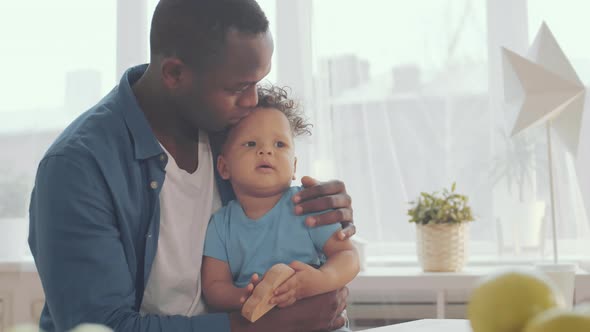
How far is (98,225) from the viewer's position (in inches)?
58.9

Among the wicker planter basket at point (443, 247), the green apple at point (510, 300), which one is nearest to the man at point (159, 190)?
the green apple at point (510, 300)

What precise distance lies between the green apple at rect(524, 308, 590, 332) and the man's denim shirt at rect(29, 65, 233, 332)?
0.97 meters

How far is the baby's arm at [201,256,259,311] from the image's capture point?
1.59 meters

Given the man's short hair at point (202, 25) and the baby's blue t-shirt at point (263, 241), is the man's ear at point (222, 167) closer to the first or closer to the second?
the baby's blue t-shirt at point (263, 241)

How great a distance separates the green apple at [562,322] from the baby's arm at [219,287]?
102 cm

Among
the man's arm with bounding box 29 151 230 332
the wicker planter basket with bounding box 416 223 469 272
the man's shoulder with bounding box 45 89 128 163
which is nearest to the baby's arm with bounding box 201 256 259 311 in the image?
the man's arm with bounding box 29 151 230 332

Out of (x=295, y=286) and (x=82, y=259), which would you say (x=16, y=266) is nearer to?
(x=82, y=259)

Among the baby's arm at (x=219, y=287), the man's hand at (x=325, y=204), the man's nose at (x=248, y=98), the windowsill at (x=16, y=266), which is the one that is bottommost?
the windowsill at (x=16, y=266)

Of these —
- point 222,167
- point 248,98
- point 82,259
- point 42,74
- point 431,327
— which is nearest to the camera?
point 431,327

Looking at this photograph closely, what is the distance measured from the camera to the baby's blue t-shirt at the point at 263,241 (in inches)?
64.8

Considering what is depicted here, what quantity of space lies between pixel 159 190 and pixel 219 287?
0.25 metres

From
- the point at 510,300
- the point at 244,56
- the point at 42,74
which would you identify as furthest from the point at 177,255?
the point at 42,74

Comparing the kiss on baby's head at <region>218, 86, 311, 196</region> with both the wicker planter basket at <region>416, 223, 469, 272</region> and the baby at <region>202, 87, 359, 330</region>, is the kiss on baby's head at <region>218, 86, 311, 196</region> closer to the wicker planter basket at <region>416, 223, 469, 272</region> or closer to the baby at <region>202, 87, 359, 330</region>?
the baby at <region>202, 87, 359, 330</region>

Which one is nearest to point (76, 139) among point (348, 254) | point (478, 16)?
point (348, 254)
